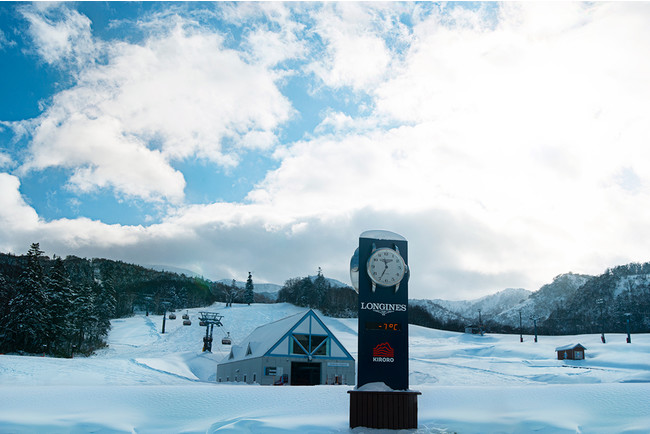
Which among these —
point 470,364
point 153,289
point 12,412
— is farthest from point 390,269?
point 153,289

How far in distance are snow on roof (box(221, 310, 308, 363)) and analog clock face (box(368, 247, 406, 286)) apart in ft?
72.1

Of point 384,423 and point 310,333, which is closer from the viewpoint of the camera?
point 384,423

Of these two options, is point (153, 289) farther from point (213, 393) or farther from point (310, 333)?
point (213, 393)

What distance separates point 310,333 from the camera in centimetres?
3541

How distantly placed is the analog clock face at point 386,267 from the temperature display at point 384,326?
1.03m

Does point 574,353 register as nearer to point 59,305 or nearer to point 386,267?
point 386,267

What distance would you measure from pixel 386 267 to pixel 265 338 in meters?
26.7

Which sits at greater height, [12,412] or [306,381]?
[12,412]

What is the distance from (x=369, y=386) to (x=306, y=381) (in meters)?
23.6

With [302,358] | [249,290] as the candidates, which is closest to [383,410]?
[302,358]

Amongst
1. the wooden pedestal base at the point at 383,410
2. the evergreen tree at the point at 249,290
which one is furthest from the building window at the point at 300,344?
the evergreen tree at the point at 249,290

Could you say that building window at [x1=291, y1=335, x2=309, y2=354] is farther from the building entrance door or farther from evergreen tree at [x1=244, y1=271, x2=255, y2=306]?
evergreen tree at [x1=244, y1=271, x2=255, y2=306]

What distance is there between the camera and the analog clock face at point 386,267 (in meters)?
13.4

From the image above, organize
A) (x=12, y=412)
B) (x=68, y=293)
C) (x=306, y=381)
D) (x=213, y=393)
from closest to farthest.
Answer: (x=12, y=412) → (x=213, y=393) → (x=306, y=381) → (x=68, y=293)
